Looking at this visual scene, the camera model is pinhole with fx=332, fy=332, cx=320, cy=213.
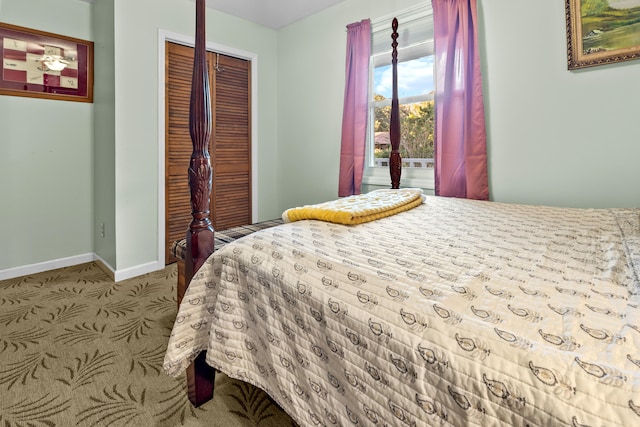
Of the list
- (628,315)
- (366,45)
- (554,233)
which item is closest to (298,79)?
(366,45)

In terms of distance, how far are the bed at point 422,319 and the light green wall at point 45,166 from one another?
248cm

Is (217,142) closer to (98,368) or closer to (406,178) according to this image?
(406,178)

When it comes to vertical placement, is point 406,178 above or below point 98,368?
above

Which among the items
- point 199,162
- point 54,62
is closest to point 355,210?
point 199,162

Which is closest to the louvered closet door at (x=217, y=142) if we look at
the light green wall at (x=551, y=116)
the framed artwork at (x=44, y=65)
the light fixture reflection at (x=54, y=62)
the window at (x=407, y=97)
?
the framed artwork at (x=44, y=65)

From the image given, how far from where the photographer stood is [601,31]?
1897 millimetres

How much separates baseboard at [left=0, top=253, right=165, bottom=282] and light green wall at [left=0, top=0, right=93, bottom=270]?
4cm

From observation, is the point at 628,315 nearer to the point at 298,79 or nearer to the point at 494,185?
the point at 494,185

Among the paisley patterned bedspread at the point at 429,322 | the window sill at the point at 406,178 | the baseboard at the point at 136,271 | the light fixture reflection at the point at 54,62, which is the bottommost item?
the baseboard at the point at 136,271

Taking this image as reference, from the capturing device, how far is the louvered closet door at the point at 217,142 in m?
3.08

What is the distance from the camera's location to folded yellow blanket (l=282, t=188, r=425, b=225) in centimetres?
138

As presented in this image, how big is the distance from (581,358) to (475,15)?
2485mm

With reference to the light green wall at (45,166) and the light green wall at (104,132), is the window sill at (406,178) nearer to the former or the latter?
A: the light green wall at (104,132)

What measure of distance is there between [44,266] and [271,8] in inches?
124
